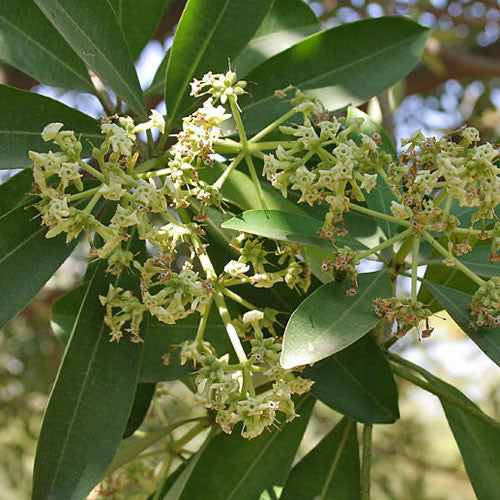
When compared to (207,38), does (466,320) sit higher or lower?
lower

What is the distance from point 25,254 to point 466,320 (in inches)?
33.8

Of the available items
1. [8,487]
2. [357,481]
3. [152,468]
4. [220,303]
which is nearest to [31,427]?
[8,487]

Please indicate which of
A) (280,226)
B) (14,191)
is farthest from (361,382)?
(14,191)

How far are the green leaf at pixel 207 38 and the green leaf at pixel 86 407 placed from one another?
0.46 meters

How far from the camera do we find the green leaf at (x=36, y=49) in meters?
1.58

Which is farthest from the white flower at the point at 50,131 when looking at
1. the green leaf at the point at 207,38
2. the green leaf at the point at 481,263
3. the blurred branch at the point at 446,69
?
the blurred branch at the point at 446,69

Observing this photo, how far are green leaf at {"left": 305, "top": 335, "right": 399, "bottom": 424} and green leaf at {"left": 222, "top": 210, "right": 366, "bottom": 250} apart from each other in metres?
0.28

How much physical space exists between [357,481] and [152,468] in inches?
22.3

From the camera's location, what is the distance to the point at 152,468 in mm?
1921

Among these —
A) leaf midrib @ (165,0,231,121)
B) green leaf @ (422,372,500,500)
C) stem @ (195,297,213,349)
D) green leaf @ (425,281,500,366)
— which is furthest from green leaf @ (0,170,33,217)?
green leaf @ (422,372,500,500)

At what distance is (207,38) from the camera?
61.4 inches

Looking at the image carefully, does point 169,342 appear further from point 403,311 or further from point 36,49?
point 36,49

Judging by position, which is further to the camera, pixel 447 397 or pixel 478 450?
pixel 478 450

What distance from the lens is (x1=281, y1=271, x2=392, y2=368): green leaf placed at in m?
1.15
